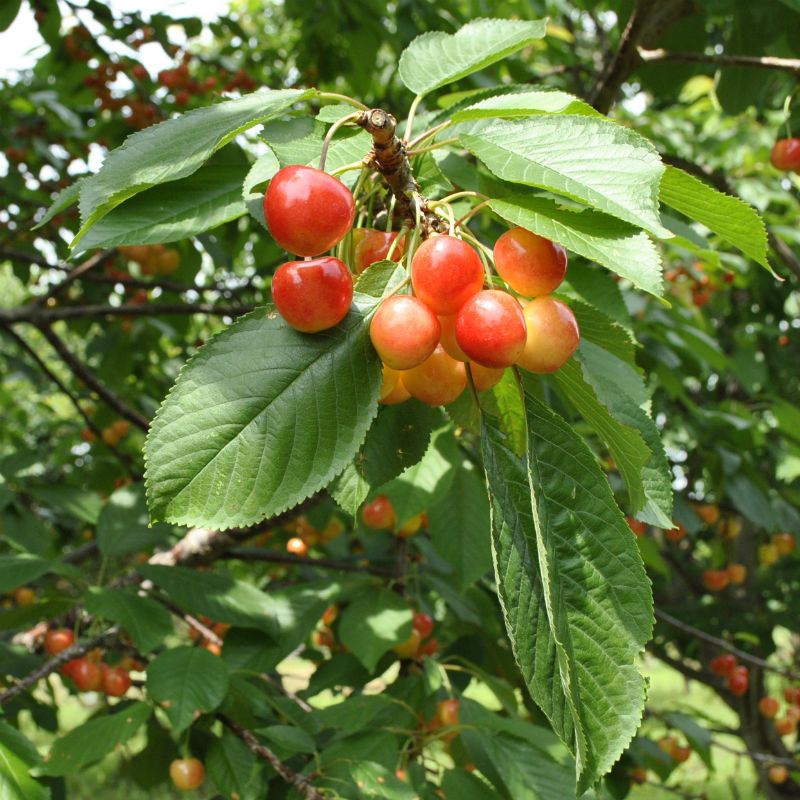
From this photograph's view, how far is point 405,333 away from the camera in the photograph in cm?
80

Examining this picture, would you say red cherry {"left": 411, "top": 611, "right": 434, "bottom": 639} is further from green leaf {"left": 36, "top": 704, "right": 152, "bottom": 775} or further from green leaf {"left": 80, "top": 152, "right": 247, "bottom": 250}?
green leaf {"left": 80, "top": 152, "right": 247, "bottom": 250}

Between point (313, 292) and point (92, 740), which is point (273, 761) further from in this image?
point (313, 292)

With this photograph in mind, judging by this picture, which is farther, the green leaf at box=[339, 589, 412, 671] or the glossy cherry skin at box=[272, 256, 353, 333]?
the green leaf at box=[339, 589, 412, 671]

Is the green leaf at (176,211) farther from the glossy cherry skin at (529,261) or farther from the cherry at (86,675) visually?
the cherry at (86,675)

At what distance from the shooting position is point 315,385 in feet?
2.84

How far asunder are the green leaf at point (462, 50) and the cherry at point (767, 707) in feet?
14.6

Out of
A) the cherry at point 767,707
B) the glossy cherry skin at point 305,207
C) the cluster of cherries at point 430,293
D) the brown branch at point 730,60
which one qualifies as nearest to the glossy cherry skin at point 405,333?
the cluster of cherries at point 430,293

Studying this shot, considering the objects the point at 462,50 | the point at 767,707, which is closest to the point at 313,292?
the point at 462,50

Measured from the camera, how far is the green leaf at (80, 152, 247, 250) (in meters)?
1.00

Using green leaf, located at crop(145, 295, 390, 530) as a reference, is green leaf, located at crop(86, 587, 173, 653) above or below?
below

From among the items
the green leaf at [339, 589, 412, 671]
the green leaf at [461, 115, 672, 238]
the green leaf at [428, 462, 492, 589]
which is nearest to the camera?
the green leaf at [461, 115, 672, 238]

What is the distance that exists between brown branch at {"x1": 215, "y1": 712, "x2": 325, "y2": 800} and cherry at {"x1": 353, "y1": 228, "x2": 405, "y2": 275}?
105cm

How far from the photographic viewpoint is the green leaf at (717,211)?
2.80 feet

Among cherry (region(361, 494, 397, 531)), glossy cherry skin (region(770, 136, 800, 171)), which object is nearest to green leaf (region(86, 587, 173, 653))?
cherry (region(361, 494, 397, 531))
